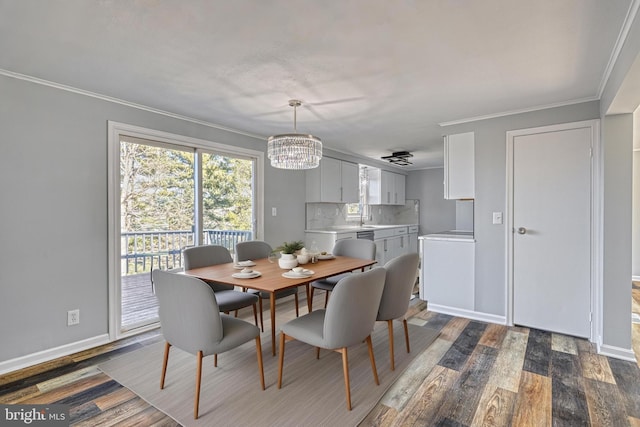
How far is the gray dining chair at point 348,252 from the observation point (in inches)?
126

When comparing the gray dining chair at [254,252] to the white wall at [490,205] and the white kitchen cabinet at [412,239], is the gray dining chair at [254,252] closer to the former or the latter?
the white wall at [490,205]

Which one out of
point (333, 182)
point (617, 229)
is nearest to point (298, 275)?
point (617, 229)

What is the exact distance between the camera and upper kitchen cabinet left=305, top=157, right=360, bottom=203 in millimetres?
4914

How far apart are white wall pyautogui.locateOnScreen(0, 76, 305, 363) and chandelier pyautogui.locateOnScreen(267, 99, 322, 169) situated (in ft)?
4.62

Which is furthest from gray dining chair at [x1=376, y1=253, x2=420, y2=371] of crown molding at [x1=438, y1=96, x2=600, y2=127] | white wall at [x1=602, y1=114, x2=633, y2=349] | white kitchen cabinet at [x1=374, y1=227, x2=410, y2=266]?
white kitchen cabinet at [x1=374, y1=227, x2=410, y2=266]

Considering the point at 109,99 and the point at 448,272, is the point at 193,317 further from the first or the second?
the point at 448,272

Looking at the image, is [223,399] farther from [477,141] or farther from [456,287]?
[477,141]

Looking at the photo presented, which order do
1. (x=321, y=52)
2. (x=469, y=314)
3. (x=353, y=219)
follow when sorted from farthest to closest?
(x=353, y=219) → (x=469, y=314) → (x=321, y=52)

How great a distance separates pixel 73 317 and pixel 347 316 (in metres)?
2.36

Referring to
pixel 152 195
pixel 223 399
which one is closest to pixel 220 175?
pixel 152 195

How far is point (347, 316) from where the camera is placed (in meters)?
1.85

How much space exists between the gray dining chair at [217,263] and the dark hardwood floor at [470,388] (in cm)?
79

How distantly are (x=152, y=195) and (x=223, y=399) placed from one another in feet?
7.16

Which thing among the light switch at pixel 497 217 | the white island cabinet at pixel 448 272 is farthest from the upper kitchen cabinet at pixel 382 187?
the light switch at pixel 497 217
